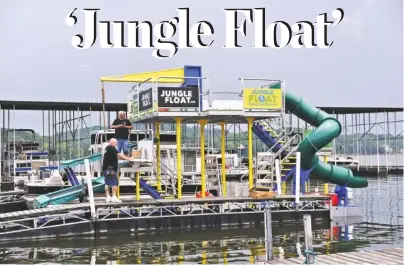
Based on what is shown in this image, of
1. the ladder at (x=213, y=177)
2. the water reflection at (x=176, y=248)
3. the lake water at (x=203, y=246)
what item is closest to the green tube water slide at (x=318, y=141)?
the lake water at (x=203, y=246)

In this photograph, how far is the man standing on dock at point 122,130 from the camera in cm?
2183

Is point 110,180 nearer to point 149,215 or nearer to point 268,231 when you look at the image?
point 149,215

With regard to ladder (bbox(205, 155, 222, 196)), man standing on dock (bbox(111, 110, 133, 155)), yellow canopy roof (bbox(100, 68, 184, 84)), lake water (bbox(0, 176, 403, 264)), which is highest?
yellow canopy roof (bbox(100, 68, 184, 84))

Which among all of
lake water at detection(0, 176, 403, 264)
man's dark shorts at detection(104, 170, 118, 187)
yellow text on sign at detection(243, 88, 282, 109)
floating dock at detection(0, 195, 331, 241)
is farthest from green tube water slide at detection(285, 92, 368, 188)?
man's dark shorts at detection(104, 170, 118, 187)

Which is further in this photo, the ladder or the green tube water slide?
the ladder

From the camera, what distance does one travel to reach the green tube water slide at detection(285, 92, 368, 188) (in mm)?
26062

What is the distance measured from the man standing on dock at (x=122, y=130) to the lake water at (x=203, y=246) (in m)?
3.77

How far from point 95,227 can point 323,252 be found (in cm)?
812

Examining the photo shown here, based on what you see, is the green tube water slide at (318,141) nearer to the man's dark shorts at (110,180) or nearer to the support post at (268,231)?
the man's dark shorts at (110,180)

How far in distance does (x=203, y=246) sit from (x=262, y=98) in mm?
7665

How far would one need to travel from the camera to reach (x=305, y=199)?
78.1 ft

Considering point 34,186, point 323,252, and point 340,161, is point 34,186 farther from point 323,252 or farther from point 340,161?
point 340,161

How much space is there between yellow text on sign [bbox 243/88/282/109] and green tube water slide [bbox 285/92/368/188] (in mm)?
3392

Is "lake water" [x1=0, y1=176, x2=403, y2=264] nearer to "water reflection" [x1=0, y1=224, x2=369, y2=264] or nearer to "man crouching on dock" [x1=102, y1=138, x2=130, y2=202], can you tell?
"water reflection" [x1=0, y1=224, x2=369, y2=264]
